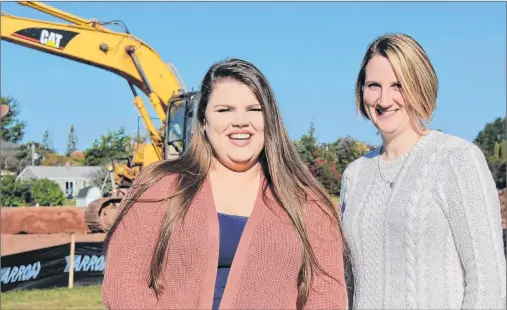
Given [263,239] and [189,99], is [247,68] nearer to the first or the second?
[263,239]

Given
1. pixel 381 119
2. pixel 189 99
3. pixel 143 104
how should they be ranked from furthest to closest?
pixel 143 104
pixel 189 99
pixel 381 119

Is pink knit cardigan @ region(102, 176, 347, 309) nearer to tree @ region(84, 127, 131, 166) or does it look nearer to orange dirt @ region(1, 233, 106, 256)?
orange dirt @ region(1, 233, 106, 256)

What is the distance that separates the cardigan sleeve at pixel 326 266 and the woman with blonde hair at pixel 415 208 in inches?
3.8

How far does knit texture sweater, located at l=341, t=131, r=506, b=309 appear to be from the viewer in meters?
2.58

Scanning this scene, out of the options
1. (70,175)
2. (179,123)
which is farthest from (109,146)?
(179,123)

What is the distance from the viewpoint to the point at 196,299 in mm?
2756

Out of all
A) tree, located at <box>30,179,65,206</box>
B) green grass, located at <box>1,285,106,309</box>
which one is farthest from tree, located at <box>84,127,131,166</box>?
green grass, located at <box>1,285,106,309</box>

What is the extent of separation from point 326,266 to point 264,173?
17.3 inches

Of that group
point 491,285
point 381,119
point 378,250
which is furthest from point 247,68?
point 491,285

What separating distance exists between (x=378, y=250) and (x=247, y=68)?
82 centimetres

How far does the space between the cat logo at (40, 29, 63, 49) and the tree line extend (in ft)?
9.32

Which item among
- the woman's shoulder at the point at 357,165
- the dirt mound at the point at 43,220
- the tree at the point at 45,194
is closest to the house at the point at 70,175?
the tree at the point at 45,194

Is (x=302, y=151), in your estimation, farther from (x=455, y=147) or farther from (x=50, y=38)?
(x=455, y=147)

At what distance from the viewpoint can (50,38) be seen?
58.7ft
